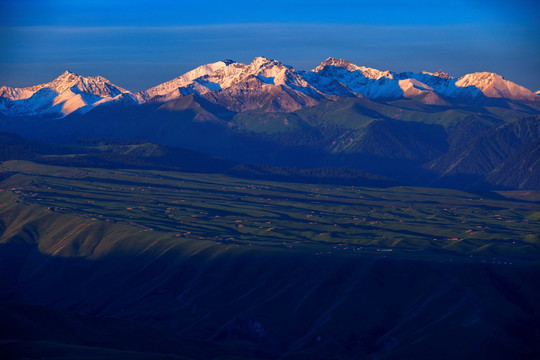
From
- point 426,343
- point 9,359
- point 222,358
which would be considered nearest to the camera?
point 9,359

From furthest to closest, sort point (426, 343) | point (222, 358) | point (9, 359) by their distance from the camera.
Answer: point (426, 343) → point (222, 358) → point (9, 359)

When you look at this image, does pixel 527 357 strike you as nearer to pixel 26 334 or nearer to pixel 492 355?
pixel 492 355

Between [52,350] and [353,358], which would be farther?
[353,358]

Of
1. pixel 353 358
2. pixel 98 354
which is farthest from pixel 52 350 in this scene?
pixel 353 358

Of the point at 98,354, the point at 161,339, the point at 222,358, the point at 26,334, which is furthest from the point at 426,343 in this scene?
the point at 26,334

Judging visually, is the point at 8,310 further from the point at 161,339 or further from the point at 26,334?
the point at 161,339

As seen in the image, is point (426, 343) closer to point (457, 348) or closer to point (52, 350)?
point (457, 348)

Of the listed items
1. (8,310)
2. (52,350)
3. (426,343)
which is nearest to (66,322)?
(8,310)

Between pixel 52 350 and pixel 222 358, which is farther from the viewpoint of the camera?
pixel 222 358
